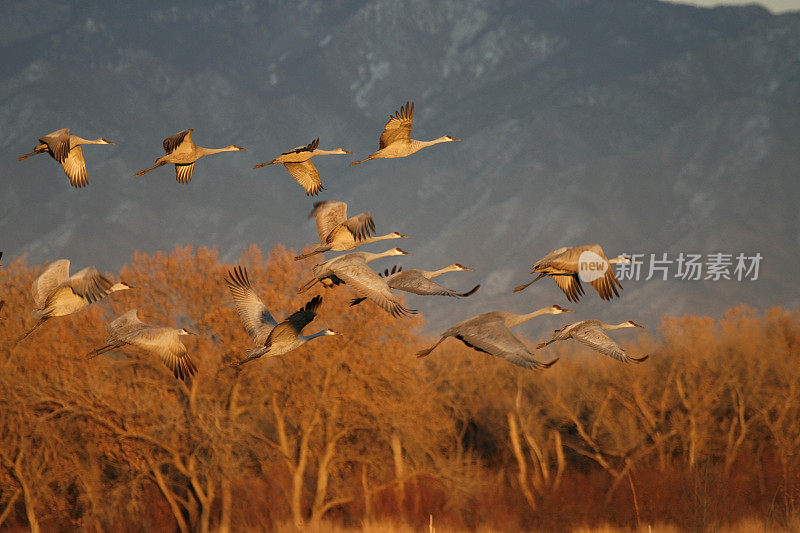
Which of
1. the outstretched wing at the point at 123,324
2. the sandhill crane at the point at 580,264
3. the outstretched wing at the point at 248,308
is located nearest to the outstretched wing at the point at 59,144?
the outstretched wing at the point at 123,324

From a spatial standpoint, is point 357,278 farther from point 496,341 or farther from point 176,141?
point 176,141

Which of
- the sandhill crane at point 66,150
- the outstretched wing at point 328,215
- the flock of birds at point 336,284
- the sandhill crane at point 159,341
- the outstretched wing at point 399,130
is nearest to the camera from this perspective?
the flock of birds at point 336,284

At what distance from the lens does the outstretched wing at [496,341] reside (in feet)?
42.0

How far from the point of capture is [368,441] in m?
42.7

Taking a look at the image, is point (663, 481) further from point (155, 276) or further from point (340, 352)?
point (155, 276)

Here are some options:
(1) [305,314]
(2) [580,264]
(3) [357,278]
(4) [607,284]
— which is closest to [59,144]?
(1) [305,314]

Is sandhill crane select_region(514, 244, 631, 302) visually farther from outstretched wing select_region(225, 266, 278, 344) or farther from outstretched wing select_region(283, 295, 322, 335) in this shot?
outstretched wing select_region(225, 266, 278, 344)

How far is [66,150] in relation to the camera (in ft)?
50.4

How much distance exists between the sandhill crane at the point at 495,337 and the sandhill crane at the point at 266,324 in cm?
210

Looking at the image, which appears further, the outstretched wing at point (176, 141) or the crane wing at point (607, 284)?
the outstretched wing at point (176, 141)

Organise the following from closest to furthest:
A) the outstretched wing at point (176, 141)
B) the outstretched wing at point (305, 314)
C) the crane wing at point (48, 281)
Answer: the outstretched wing at point (305, 314)
the crane wing at point (48, 281)
the outstretched wing at point (176, 141)

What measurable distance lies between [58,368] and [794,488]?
29.7 meters

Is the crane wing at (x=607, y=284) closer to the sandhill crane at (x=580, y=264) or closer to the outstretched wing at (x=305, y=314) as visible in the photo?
the sandhill crane at (x=580, y=264)

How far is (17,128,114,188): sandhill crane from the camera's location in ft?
50.5
